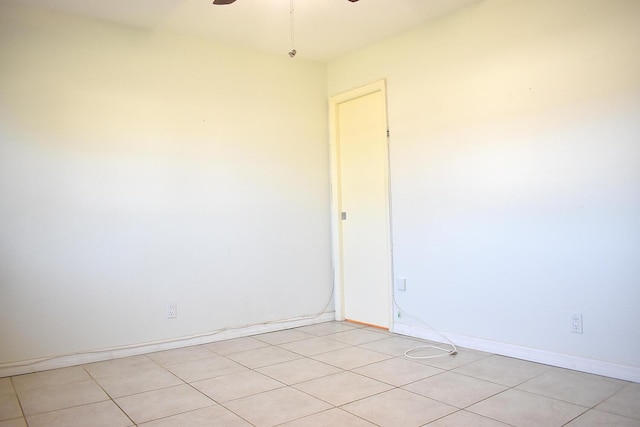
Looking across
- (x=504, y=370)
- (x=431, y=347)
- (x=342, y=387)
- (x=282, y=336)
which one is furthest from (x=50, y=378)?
(x=504, y=370)

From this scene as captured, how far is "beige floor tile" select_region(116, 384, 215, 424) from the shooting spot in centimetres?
231

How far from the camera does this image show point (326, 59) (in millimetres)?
4492

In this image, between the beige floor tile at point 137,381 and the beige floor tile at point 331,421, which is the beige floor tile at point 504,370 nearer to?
the beige floor tile at point 331,421

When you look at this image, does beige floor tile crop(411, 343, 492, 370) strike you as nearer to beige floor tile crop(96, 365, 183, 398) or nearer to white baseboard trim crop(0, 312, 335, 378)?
white baseboard trim crop(0, 312, 335, 378)

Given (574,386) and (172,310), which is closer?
(574,386)

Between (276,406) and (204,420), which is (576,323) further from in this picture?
(204,420)

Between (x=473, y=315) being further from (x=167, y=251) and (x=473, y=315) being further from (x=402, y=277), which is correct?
(x=167, y=251)

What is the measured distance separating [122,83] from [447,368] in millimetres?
3188

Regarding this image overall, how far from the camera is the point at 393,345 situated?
11.6ft

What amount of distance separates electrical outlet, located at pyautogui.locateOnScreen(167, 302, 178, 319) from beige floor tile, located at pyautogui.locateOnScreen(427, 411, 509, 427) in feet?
7.51

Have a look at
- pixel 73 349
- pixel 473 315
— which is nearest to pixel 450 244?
pixel 473 315

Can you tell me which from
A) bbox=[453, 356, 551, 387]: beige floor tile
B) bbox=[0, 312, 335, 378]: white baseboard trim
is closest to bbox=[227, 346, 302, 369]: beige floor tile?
bbox=[0, 312, 335, 378]: white baseboard trim

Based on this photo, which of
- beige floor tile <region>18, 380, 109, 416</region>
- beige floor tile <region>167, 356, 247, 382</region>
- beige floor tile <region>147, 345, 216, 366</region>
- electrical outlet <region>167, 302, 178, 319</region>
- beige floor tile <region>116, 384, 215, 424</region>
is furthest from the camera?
electrical outlet <region>167, 302, 178, 319</region>

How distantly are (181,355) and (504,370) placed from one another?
7.63 feet
